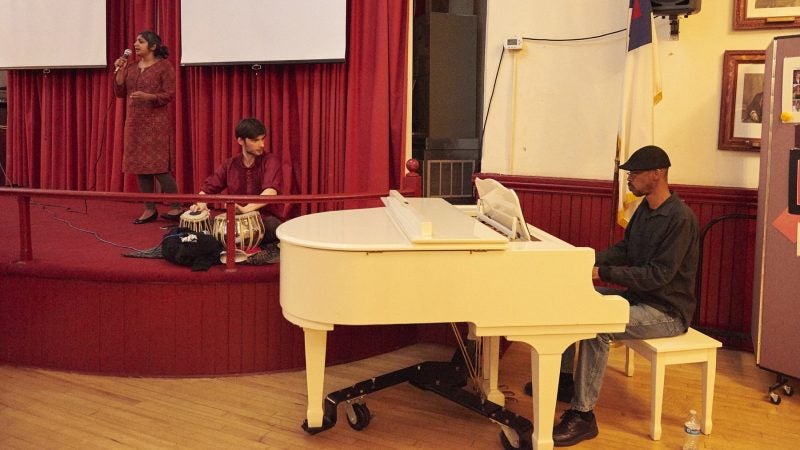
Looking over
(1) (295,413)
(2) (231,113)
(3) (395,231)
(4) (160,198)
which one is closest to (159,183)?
(2) (231,113)

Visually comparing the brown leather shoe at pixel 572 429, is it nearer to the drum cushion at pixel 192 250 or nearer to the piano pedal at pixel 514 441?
the piano pedal at pixel 514 441

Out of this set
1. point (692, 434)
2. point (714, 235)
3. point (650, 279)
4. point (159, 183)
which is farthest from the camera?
point (159, 183)

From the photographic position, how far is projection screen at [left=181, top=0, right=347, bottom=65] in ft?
15.4

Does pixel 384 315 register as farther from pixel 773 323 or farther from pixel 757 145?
pixel 757 145

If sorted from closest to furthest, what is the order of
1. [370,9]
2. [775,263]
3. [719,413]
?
[719,413] → [775,263] → [370,9]

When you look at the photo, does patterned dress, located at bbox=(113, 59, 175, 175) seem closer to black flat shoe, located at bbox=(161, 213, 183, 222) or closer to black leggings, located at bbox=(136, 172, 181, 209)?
black leggings, located at bbox=(136, 172, 181, 209)

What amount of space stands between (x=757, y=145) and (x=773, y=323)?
0.98m

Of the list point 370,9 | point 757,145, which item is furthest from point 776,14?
point 370,9

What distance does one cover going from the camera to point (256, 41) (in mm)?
4934

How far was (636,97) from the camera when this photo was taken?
3.59 metres

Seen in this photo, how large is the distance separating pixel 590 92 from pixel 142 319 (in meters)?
2.67

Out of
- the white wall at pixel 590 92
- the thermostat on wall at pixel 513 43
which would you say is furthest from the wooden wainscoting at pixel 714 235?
the thermostat on wall at pixel 513 43

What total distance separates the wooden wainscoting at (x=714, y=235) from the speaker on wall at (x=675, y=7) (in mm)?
910

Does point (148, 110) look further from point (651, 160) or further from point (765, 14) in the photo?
point (765, 14)
